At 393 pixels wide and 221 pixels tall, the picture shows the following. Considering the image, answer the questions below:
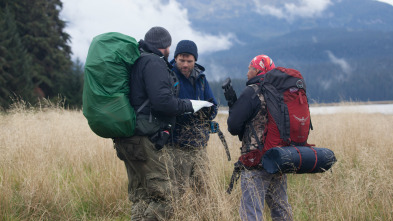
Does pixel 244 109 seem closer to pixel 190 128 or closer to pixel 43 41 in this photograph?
pixel 190 128

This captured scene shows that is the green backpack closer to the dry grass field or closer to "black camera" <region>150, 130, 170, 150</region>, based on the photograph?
"black camera" <region>150, 130, 170, 150</region>

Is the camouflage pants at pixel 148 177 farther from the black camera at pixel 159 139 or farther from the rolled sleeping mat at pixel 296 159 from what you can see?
the rolled sleeping mat at pixel 296 159

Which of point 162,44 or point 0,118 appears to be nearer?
point 162,44

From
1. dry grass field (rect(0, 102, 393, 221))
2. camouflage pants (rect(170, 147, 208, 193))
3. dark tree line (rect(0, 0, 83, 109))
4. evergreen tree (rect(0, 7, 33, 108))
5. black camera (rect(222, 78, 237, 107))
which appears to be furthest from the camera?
dark tree line (rect(0, 0, 83, 109))

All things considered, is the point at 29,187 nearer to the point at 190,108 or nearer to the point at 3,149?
the point at 3,149

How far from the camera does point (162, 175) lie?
10.2 ft

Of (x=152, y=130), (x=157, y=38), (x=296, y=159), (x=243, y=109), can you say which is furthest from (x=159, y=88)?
(x=296, y=159)

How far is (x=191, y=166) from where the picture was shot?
3.64 meters

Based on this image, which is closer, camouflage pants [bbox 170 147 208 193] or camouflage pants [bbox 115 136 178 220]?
camouflage pants [bbox 115 136 178 220]

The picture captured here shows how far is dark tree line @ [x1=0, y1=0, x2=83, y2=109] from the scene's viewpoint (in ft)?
75.8

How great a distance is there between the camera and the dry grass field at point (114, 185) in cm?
335

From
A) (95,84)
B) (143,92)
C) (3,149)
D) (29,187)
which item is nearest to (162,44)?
(143,92)

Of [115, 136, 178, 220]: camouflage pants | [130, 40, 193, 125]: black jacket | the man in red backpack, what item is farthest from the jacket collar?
[115, 136, 178, 220]: camouflage pants

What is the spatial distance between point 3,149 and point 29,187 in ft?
5.71
